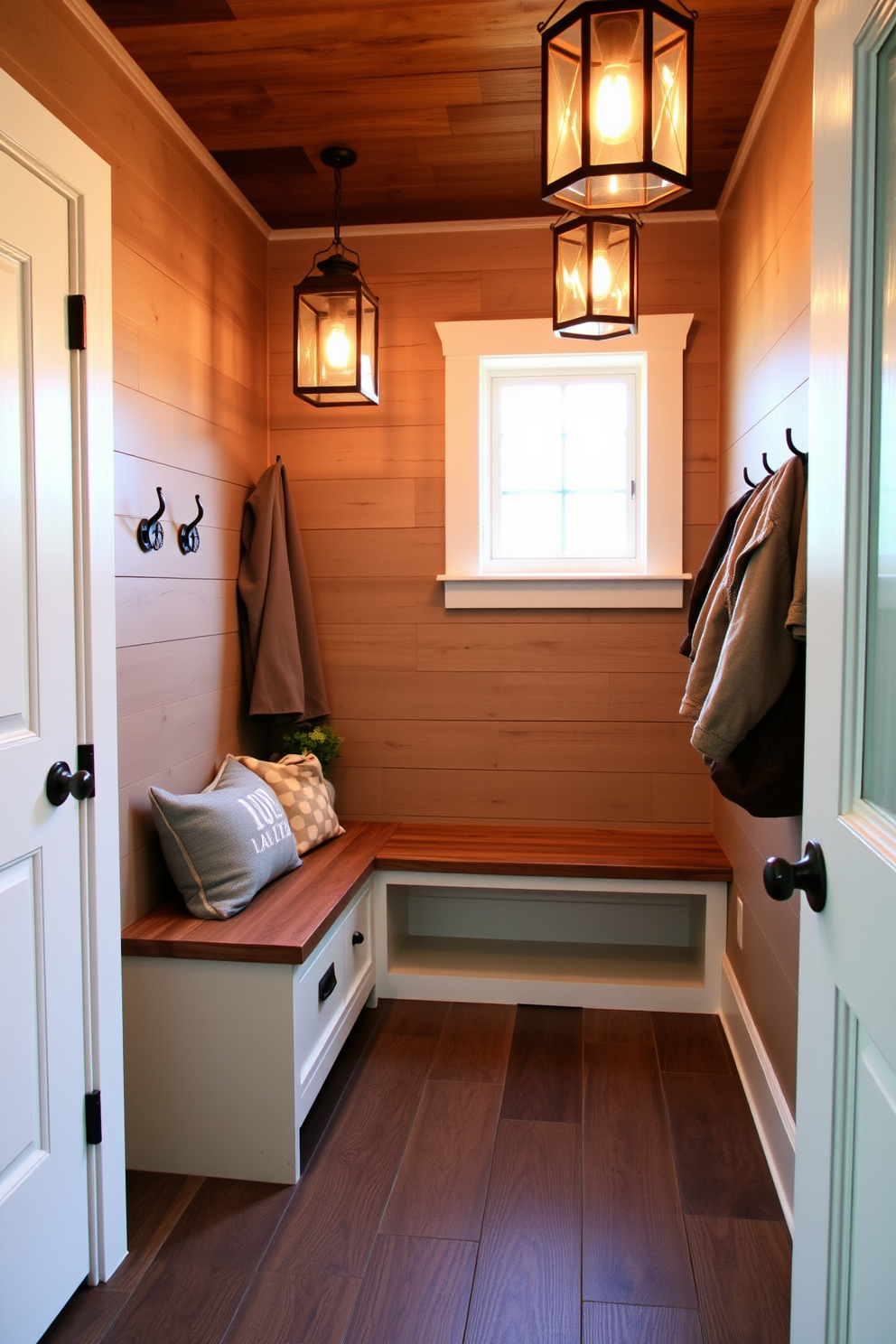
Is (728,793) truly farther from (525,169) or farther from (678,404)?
(525,169)

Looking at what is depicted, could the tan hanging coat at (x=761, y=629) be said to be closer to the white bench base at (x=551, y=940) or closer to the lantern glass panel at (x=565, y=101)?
the lantern glass panel at (x=565, y=101)

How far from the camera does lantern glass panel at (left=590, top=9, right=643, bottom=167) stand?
1.42m

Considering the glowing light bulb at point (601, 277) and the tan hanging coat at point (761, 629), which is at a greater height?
the glowing light bulb at point (601, 277)

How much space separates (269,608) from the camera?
10.1 ft

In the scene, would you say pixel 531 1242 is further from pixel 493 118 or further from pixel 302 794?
pixel 493 118

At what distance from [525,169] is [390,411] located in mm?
860

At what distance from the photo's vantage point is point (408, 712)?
3.34m

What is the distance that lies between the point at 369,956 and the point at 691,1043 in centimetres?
97

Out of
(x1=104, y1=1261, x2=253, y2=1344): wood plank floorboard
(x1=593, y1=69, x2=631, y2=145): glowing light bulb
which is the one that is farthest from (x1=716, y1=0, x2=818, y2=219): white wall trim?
(x1=104, y1=1261, x2=253, y2=1344): wood plank floorboard

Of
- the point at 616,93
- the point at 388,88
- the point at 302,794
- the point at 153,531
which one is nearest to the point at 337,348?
the point at 388,88

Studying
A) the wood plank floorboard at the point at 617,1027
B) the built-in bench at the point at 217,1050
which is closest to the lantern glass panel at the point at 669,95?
the built-in bench at the point at 217,1050

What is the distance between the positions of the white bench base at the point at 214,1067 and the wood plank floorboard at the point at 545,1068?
582mm

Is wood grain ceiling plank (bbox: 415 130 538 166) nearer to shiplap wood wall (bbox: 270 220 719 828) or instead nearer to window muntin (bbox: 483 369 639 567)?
shiplap wood wall (bbox: 270 220 719 828)

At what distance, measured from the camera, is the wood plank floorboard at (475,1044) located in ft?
8.38
